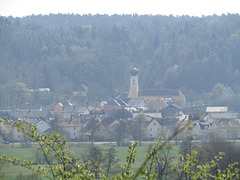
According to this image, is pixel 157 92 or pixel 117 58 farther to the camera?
pixel 117 58

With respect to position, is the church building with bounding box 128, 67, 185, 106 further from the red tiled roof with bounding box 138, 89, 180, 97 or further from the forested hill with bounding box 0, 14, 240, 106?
the forested hill with bounding box 0, 14, 240, 106

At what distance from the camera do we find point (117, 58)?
126250 millimetres

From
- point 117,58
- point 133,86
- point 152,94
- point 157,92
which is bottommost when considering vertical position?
point 152,94

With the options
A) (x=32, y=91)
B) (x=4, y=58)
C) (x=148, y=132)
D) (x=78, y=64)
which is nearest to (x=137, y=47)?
(x=78, y=64)

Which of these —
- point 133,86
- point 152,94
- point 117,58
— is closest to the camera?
point 152,94

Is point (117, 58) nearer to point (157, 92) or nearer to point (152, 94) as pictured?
point (157, 92)

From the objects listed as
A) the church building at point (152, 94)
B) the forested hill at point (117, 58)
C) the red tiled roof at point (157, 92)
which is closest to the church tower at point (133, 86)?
the church building at point (152, 94)

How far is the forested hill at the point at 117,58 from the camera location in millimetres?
110000

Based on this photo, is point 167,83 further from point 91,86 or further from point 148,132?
point 148,132

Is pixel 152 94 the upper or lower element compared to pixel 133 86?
lower

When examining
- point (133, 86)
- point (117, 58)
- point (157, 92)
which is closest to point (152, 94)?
point (157, 92)

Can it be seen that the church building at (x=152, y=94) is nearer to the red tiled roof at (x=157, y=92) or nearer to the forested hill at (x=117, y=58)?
the red tiled roof at (x=157, y=92)

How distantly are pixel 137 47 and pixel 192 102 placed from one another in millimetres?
52515

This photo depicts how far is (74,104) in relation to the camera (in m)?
88.1
